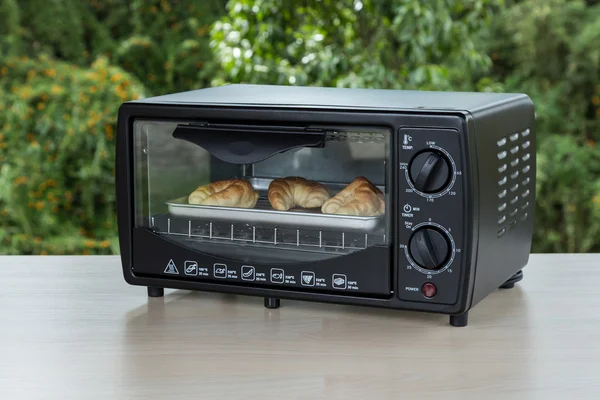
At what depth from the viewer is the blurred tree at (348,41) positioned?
280 centimetres

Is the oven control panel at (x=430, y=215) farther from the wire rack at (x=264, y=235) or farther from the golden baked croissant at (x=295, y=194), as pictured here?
the golden baked croissant at (x=295, y=194)

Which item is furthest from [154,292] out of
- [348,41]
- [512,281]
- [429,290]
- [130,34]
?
[130,34]

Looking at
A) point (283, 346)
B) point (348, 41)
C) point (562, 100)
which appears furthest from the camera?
point (562, 100)

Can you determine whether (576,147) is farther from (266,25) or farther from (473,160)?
(473,160)

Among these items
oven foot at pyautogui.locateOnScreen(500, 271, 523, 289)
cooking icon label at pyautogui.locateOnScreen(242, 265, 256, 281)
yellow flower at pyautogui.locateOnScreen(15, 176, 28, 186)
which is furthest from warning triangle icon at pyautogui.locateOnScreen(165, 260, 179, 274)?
yellow flower at pyautogui.locateOnScreen(15, 176, 28, 186)

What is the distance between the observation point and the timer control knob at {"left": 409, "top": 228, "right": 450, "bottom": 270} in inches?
43.3

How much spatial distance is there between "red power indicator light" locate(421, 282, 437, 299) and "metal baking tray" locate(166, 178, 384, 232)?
0.32 ft

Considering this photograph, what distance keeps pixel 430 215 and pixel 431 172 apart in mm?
52

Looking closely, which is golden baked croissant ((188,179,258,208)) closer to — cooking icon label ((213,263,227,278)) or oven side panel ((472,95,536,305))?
cooking icon label ((213,263,227,278))

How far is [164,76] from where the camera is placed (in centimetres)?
425

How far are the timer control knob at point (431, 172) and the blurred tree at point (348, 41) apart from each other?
5.34 feet

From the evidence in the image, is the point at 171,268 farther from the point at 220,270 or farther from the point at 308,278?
the point at 308,278

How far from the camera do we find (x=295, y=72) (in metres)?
2.85

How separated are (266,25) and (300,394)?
2.14 meters
